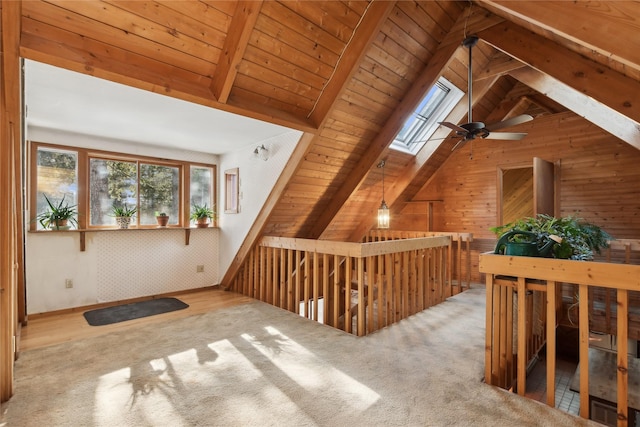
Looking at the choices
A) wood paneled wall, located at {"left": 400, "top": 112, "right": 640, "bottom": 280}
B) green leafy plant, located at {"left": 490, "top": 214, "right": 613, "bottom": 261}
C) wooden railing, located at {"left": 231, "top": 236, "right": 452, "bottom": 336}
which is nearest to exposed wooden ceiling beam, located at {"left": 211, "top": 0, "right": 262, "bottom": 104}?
wooden railing, located at {"left": 231, "top": 236, "right": 452, "bottom": 336}

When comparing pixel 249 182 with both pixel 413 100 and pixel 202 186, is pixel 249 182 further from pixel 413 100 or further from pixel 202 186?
pixel 413 100

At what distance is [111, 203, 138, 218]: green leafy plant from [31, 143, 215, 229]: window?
46mm

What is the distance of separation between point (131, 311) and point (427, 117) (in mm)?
5045

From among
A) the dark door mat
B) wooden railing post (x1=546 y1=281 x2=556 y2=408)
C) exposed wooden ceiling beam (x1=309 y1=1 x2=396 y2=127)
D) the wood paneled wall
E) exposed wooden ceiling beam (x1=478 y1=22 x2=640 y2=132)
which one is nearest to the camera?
wooden railing post (x1=546 y1=281 x2=556 y2=408)

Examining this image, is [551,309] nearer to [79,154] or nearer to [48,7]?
[48,7]

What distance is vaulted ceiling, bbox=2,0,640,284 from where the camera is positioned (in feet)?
6.44

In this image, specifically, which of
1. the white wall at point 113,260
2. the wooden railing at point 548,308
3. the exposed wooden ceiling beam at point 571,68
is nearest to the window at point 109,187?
the white wall at point 113,260

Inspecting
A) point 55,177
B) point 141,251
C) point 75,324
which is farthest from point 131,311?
point 55,177

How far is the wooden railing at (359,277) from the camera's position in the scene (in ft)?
10.6

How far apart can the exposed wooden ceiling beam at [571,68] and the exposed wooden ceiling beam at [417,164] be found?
3.87 ft

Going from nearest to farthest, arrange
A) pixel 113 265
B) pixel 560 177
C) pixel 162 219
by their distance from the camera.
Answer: pixel 113 265 → pixel 162 219 → pixel 560 177

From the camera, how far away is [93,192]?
4230mm

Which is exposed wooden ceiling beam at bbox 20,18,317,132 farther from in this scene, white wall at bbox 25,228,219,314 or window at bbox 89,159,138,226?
white wall at bbox 25,228,219,314

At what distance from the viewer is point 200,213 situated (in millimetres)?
5090
